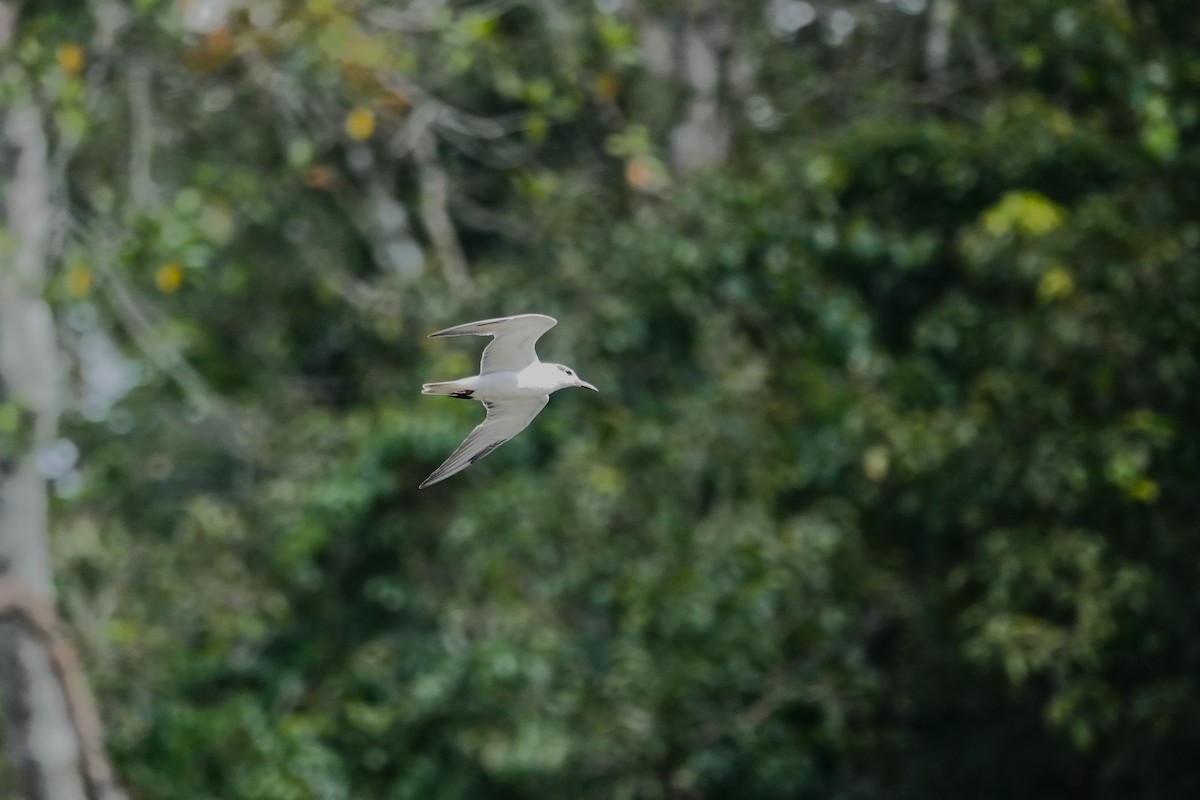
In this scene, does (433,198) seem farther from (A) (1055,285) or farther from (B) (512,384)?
A: (B) (512,384)

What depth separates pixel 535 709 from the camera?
34.6 feet

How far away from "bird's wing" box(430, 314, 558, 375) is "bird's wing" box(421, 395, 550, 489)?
23cm

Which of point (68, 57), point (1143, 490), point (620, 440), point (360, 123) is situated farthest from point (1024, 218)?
point (68, 57)

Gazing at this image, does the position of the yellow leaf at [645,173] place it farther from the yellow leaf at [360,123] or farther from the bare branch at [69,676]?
the bare branch at [69,676]

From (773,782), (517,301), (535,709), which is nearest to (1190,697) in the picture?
(773,782)

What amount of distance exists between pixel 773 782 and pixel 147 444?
15.6 feet

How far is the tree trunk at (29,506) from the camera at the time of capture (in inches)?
412

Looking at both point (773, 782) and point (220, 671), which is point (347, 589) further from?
point (773, 782)

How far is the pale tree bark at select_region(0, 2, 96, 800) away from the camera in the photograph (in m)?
10.5

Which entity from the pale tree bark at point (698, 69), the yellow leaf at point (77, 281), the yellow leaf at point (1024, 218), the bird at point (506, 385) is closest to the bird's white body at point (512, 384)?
the bird at point (506, 385)

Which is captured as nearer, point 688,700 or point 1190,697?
point 1190,697

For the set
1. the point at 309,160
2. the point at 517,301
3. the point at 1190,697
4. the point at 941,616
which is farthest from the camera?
the point at 309,160

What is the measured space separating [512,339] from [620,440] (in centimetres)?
488

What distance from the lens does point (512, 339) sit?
20.8ft
